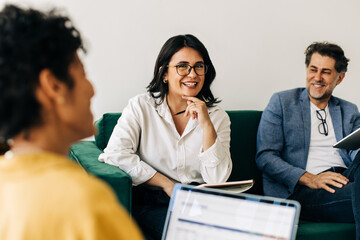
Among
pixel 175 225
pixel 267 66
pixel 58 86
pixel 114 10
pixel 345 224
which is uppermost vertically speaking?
pixel 114 10

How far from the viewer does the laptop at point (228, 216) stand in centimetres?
112

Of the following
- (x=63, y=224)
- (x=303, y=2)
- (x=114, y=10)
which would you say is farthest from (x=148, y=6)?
(x=63, y=224)

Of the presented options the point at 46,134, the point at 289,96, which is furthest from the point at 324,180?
the point at 46,134

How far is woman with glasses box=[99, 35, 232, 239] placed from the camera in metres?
1.79

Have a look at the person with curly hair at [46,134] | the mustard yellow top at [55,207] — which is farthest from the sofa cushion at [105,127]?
the mustard yellow top at [55,207]

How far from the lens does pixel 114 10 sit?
89.2 inches

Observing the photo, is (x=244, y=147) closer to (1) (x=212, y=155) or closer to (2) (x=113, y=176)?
(1) (x=212, y=155)

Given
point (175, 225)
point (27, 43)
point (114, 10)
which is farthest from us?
point (114, 10)

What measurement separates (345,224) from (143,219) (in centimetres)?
95

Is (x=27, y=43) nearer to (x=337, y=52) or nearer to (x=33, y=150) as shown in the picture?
(x=33, y=150)

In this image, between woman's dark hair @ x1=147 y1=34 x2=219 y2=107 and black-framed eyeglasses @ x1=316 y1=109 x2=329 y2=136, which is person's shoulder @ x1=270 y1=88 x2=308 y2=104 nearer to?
black-framed eyeglasses @ x1=316 y1=109 x2=329 y2=136

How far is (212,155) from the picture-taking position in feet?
5.90

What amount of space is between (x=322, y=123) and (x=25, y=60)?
1.95 meters

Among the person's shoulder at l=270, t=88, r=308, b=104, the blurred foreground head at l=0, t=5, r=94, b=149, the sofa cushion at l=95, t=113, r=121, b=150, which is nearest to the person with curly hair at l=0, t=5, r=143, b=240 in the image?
the blurred foreground head at l=0, t=5, r=94, b=149
